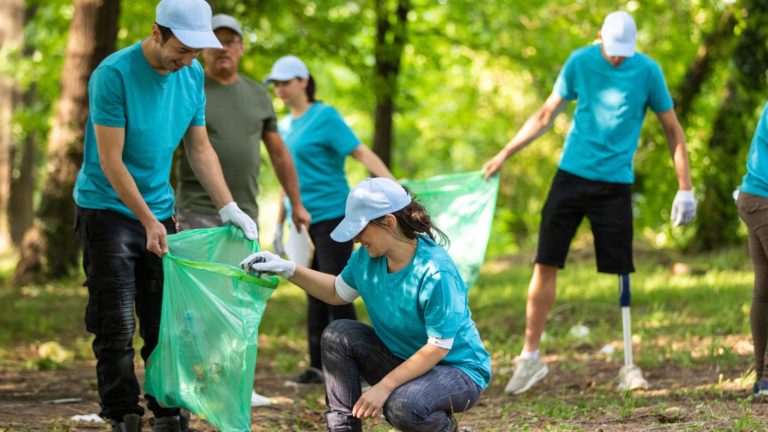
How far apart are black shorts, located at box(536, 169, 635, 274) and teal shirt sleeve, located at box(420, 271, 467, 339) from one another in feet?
6.51

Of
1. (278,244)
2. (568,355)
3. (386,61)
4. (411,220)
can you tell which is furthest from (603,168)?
(386,61)

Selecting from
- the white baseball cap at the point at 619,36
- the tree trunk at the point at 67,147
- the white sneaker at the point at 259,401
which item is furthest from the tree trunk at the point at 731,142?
the white sneaker at the point at 259,401

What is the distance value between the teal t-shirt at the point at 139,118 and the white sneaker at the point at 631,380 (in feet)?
8.64

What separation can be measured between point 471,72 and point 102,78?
15968mm

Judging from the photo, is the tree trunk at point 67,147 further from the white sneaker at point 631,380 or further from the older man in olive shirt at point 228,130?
the white sneaker at point 631,380

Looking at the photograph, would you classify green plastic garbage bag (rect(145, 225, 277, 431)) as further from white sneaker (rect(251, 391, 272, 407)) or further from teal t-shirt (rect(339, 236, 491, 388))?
white sneaker (rect(251, 391, 272, 407))

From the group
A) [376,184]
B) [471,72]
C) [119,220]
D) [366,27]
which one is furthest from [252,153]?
[471,72]

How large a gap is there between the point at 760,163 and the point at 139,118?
2.82 meters

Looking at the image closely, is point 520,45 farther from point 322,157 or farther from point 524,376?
point 524,376

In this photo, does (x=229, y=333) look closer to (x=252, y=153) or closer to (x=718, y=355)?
(x=252, y=153)

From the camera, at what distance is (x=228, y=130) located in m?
4.89

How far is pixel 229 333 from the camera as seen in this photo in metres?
3.70

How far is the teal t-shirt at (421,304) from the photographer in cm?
341

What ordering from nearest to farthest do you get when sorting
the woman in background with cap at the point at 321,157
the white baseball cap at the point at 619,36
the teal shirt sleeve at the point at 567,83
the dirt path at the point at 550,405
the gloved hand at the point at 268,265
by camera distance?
the gloved hand at the point at 268,265
the dirt path at the point at 550,405
the white baseball cap at the point at 619,36
the teal shirt sleeve at the point at 567,83
the woman in background with cap at the point at 321,157
